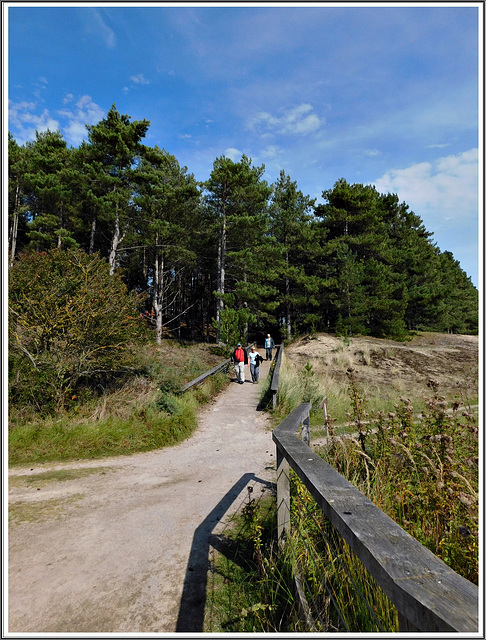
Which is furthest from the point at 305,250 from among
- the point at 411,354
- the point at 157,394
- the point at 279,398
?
the point at 157,394

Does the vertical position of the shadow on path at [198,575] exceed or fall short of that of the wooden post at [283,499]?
it falls short

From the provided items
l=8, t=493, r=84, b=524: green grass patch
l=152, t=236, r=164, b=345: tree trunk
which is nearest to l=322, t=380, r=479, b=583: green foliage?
l=8, t=493, r=84, b=524: green grass patch

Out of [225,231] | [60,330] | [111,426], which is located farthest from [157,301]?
[111,426]

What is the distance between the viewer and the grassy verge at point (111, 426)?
6.46 meters

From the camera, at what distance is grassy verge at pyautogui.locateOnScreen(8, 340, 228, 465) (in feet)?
21.2

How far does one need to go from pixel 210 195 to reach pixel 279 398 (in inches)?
884

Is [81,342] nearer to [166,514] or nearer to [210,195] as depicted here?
[166,514]

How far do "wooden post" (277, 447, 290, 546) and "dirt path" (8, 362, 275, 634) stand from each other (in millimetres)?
815

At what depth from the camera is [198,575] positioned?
305cm

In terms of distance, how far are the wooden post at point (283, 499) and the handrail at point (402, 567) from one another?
1.03m

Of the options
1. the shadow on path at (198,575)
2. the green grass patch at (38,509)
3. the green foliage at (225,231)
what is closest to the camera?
the shadow on path at (198,575)

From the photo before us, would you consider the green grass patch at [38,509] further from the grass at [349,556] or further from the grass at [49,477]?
the grass at [349,556]

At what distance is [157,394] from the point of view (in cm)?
898

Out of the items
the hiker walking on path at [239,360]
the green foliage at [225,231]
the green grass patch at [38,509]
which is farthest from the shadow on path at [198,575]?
the green foliage at [225,231]
